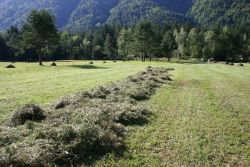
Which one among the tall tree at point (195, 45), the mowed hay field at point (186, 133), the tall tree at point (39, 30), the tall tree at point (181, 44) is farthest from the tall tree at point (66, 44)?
the mowed hay field at point (186, 133)

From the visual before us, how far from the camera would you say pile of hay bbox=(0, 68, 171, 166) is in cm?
1196

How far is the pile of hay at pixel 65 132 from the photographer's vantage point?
1196 cm

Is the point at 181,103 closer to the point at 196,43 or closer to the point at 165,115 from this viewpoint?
the point at 165,115

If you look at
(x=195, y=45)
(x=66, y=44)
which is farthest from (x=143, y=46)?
(x=66, y=44)

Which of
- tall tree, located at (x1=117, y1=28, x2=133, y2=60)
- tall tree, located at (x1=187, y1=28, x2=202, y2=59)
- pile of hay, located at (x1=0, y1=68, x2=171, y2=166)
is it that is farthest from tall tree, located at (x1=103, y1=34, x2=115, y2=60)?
pile of hay, located at (x1=0, y1=68, x2=171, y2=166)

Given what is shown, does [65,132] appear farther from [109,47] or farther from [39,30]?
[109,47]

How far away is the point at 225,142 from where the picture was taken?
15.7 meters

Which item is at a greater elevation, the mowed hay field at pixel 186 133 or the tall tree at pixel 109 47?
the tall tree at pixel 109 47

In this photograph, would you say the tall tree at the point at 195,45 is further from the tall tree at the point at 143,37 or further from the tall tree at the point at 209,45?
the tall tree at the point at 143,37

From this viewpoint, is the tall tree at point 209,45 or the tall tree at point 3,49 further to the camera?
the tall tree at point 209,45

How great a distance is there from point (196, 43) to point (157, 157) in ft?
471

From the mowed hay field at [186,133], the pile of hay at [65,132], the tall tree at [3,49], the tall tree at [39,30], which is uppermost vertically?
the tall tree at [39,30]

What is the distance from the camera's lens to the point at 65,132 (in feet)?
45.3

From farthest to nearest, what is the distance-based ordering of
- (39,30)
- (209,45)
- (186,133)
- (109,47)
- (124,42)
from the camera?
(109,47)
(209,45)
(124,42)
(39,30)
(186,133)
